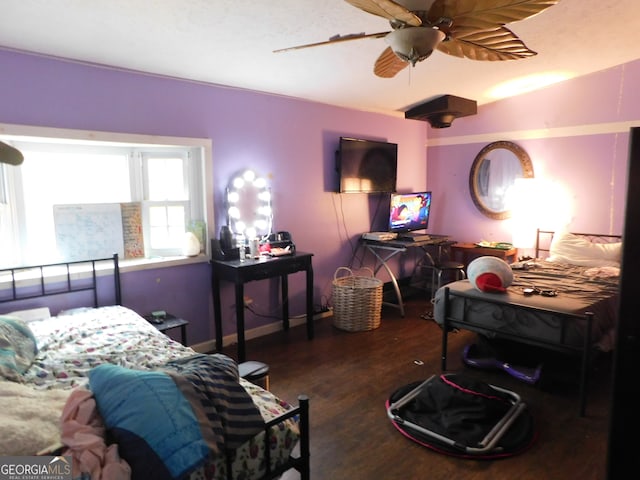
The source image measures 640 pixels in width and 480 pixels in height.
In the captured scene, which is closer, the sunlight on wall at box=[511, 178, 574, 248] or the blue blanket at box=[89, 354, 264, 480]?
the blue blanket at box=[89, 354, 264, 480]

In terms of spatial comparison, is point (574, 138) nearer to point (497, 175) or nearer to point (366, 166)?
point (497, 175)

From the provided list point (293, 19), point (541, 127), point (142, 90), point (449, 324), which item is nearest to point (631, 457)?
point (449, 324)

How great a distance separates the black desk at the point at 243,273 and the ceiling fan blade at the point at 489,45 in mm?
1922

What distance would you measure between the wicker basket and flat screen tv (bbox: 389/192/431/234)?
96cm

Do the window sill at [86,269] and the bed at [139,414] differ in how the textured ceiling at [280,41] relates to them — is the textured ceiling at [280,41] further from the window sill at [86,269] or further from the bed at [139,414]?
the bed at [139,414]

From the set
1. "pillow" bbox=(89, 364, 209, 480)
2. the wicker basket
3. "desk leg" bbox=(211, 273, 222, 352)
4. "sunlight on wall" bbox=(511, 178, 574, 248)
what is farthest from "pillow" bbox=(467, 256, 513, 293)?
"pillow" bbox=(89, 364, 209, 480)

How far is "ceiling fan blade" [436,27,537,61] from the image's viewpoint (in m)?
1.75

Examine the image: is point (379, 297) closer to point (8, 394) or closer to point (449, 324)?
point (449, 324)

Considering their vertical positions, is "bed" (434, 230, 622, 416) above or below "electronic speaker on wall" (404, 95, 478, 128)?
below

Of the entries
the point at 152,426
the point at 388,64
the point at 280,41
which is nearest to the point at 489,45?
the point at 388,64

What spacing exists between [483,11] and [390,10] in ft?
1.21

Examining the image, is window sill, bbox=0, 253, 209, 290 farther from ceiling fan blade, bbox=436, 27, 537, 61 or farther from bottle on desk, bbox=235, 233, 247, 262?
ceiling fan blade, bbox=436, 27, 537, 61

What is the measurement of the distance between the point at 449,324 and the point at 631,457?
180 cm

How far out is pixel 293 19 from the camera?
7.54 ft
